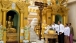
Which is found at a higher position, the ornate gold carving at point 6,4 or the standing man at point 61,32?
the ornate gold carving at point 6,4

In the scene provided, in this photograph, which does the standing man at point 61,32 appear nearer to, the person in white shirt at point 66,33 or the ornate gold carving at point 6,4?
the person in white shirt at point 66,33

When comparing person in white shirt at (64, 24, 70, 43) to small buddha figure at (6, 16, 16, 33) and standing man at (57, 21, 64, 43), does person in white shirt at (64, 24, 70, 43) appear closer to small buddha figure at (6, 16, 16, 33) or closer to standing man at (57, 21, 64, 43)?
standing man at (57, 21, 64, 43)

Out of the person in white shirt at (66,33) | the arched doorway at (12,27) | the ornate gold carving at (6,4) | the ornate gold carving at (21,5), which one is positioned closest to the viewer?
the person in white shirt at (66,33)

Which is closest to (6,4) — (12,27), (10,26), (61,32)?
(10,26)

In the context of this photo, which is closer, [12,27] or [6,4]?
[6,4]

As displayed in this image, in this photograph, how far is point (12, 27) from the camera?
36.5 feet

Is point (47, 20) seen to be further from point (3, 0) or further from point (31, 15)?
point (3, 0)

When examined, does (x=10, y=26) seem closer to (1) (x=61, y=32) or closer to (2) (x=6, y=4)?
(2) (x=6, y=4)

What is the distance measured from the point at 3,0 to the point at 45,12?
392 cm

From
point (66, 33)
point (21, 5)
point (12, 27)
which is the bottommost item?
point (66, 33)

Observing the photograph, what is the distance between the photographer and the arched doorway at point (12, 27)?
411 inches

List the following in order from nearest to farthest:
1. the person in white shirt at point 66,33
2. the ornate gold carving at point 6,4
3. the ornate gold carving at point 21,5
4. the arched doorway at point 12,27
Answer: the person in white shirt at point 66,33 → the ornate gold carving at point 6,4 → the arched doorway at point 12,27 → the ornate gold carving at point 21,5

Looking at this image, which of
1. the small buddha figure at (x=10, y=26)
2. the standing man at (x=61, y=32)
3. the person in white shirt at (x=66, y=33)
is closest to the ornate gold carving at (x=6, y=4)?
the small buddha figure at (x=10, y=26)

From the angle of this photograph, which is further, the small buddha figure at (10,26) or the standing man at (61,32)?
the small buddha figure at (10,26)
